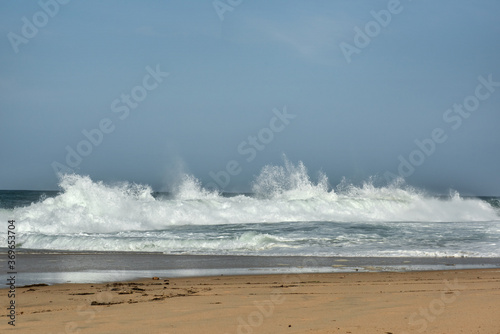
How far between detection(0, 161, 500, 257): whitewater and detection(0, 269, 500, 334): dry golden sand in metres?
5.88

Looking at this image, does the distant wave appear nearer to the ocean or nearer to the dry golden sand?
the ocean

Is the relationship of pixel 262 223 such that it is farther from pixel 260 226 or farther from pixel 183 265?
pixel 183 265

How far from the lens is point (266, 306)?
22.7 feet

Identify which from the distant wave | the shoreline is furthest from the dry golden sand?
the distant wave

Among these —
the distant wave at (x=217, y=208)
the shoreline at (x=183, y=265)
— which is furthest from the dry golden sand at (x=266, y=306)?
the distant wave at (x=217, y=208)

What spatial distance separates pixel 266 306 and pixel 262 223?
2088 centimetres

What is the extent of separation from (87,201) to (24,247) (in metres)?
10.5

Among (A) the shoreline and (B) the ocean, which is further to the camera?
(B) the ocean

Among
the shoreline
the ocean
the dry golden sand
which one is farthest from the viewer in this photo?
the ocean

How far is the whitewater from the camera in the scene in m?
16.9

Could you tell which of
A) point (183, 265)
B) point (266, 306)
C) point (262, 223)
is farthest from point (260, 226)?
point (266, 306)

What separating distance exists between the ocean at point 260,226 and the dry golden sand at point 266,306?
3.03 metres

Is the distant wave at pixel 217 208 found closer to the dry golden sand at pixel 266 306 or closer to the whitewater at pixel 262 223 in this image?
the whitewater at pixel 262 223

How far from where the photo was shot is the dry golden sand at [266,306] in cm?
571
